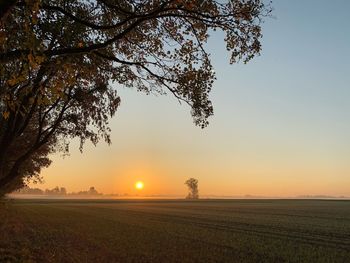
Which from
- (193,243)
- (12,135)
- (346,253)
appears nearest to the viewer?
(12,135)

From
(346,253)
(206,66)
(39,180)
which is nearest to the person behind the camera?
(206,66)

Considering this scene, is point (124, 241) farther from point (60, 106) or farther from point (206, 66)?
point (206, 66)

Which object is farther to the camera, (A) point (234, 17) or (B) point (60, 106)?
(B) point (60, 106)

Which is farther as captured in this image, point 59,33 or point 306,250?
point 306,250

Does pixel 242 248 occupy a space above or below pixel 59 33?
below

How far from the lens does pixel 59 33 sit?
1101 centimetres

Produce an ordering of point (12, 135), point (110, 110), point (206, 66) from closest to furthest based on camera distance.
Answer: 1. point (206, 66)
2. point (12, 135)
3. point (110, 110)

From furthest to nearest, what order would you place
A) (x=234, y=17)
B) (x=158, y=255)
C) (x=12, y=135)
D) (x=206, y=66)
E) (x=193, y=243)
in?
1. (x=193, y=243)
2. (x=158, y=255)
3. (x=12, y=135)
4. (x=206, y=66)
5. (x=234, y=17)

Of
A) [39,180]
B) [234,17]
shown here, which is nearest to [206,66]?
[234,17]

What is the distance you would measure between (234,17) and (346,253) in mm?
20645

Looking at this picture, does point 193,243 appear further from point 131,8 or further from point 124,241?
point 131,8

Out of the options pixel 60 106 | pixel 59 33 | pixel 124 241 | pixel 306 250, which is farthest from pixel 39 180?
pixel 59 33

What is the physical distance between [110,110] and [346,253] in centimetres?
1725

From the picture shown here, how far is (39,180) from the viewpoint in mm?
→ 33969
